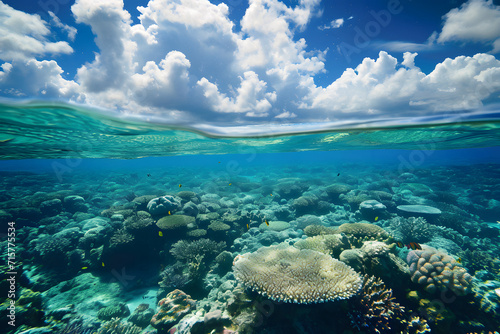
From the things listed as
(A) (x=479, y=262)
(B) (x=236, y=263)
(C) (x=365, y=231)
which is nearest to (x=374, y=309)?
(B) (x=236, y=263)

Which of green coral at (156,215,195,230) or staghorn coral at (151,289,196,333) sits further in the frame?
green coral at (156,215,195,230)

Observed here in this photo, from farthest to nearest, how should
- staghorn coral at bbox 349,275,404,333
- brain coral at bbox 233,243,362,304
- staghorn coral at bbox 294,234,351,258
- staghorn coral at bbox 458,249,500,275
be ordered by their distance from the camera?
staghorn coral at bbox 458,249,500,275 → staghorn coral at bbox 294,234,351,258 → staghorn coral at bbox 349,275,404,333 → brain coral at bbox 233,243,362,304

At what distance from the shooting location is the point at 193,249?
7.79 metres

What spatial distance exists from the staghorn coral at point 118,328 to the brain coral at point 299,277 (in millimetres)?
4032

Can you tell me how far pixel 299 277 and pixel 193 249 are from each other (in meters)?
5.03

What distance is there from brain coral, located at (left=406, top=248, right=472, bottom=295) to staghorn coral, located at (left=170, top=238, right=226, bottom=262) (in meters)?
6.76

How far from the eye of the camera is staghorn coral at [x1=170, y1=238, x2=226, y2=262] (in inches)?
300

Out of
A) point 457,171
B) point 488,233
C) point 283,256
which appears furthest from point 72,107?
point 457,171

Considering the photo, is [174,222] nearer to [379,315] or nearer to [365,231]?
[379,315]

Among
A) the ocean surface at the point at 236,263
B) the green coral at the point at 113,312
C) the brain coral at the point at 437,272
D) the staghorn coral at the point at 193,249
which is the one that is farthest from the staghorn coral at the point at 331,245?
the green coral at the point at 113,312

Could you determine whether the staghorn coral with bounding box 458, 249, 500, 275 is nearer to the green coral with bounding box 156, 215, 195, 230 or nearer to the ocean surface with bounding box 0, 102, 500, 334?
the ocean surface with bounding box 0, 102, 500, 334

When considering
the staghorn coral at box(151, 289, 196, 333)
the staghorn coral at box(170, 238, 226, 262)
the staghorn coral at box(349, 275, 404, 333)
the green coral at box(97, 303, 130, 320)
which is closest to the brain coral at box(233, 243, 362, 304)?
the staghorn coral at box(349, 275, 404, 333)

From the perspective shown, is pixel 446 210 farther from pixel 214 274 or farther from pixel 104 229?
pixel 104 229

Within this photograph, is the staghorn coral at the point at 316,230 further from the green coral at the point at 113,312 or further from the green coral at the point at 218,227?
the green coral at the point at 113,312
